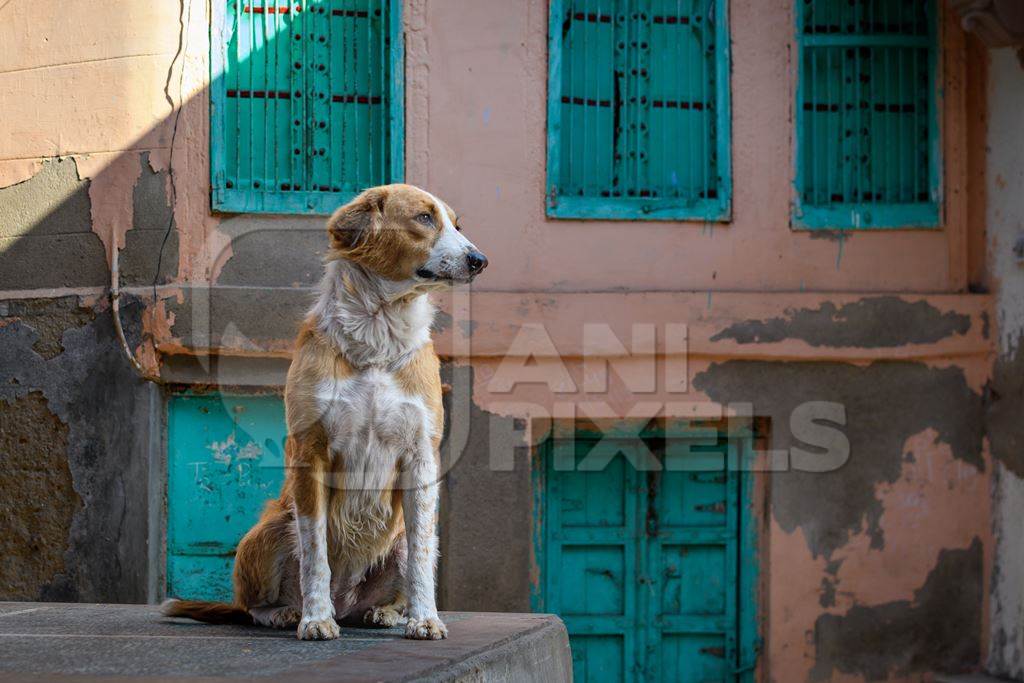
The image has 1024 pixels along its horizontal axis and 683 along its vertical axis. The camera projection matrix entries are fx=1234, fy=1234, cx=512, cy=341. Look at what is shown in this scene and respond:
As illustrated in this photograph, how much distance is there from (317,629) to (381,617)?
42cm

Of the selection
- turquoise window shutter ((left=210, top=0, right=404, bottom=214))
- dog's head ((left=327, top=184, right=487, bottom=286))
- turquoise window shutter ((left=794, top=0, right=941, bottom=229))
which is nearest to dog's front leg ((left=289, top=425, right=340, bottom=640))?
dog's head ((left=327, top=184, right=487, bottom=286))

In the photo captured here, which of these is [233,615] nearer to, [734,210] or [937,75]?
[734,210]

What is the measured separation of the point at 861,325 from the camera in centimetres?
758

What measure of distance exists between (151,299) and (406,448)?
3441 millimetres

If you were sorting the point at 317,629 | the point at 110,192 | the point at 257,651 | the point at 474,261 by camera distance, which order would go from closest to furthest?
the point at 257,651
the point at 317,629
the point at 474,261
the point at 110,192

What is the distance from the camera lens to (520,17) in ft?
24.7

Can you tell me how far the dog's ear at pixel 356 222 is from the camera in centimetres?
429

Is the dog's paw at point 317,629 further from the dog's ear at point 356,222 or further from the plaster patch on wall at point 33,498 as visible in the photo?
the plaster patch on wall at point 33,498

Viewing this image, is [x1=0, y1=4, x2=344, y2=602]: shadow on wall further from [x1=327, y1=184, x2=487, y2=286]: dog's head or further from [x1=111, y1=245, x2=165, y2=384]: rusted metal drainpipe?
[x1=327, y1=184, x2=487, y2=286]: dog's head

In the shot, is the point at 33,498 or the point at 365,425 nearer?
the point at 365,425

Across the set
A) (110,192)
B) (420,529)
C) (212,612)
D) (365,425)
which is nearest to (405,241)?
(365,425)

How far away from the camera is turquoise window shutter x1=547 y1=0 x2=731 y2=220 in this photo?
763 centimetres

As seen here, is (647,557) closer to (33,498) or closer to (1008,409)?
(1008,409)

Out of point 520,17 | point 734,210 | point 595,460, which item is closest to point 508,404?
point 595,460
